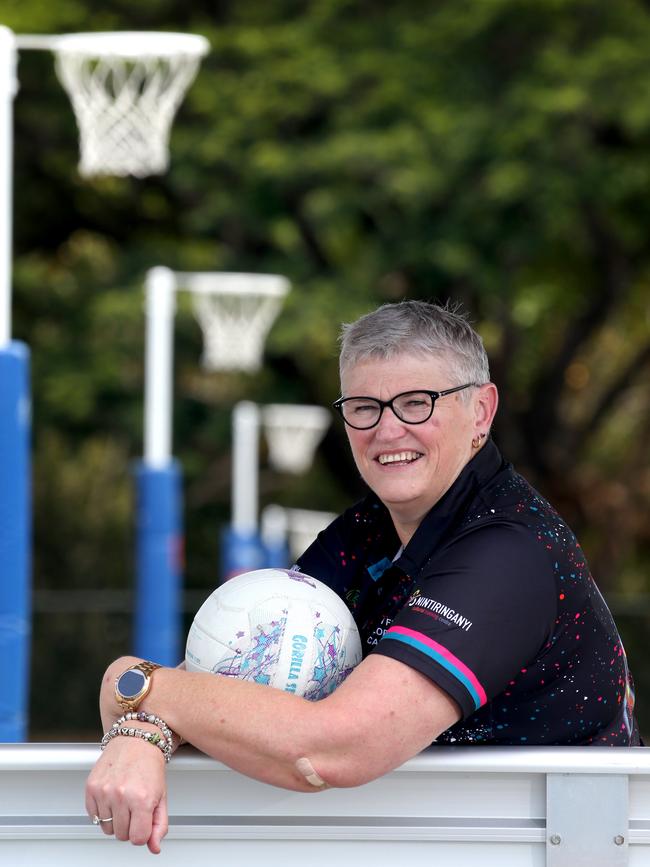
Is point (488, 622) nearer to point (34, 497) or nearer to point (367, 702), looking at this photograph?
point (367, 702)

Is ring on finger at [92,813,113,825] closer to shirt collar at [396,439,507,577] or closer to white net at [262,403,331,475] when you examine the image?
shirt collar at [396,439,507,577]

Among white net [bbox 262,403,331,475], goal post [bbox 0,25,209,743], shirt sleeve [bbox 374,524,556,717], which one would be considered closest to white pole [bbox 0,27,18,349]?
goal post [bbox 0,25,209,743]

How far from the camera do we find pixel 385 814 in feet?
7.30

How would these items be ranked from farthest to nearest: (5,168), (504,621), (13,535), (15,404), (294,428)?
1. (294,428)
2. (5,168)
3. (15,404)
4. (13,535)
5. (504,621)

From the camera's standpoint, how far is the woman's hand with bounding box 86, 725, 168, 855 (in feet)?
6.90

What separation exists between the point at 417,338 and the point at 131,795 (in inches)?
36.3

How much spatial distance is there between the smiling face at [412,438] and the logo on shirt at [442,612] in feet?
1.08

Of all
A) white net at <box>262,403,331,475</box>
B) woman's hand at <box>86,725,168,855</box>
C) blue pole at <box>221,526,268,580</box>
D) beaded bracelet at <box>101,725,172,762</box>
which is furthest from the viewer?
white net at <box>262,403,331,475</box>

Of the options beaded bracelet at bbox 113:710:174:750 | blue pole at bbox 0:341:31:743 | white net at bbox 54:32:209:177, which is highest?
white net at bbox 54:32:209:177

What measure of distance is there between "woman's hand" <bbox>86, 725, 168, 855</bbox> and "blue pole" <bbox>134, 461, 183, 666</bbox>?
9.17m

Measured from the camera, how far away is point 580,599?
2436mm

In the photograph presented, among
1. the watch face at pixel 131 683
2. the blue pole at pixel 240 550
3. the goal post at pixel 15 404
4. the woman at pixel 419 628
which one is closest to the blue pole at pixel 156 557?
the goal post at pixel 15 404

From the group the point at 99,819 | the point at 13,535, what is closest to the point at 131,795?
the point at 99,819

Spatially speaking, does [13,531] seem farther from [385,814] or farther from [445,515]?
[385,814]
